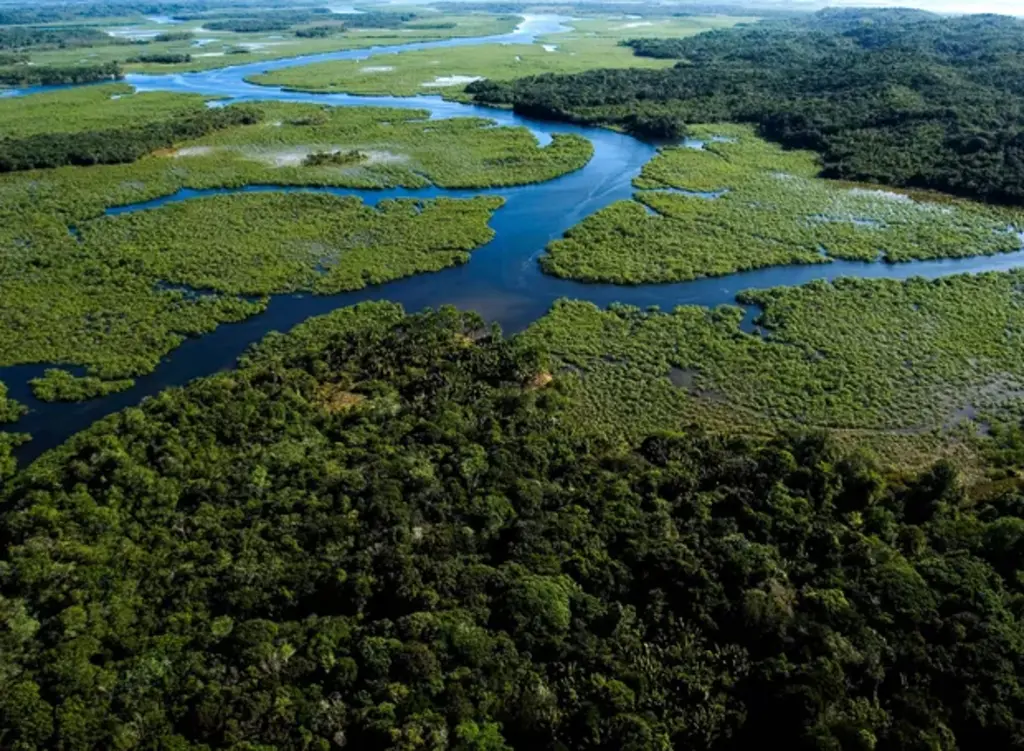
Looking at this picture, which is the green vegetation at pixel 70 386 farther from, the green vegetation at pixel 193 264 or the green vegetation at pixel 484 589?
the green vegetation at pixel 484 589

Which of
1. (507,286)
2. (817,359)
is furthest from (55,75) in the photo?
(817,359)

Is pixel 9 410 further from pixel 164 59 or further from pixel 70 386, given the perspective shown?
pixel 164 59

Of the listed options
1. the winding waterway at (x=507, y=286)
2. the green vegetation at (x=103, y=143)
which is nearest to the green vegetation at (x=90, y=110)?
the green vegetation at (x=103, y=143)

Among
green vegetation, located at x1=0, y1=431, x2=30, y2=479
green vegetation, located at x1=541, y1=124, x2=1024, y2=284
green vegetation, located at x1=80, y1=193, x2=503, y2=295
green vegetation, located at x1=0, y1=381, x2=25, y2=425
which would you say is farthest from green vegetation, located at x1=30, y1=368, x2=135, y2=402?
green vegetation, located at x1=541, y1=124, x2=1024, y2=284

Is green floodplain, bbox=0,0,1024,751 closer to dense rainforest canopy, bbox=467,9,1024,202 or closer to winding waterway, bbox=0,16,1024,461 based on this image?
winding waterway, bbox=0,16,1024,461

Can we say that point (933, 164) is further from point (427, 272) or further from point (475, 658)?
point (475, 658)
